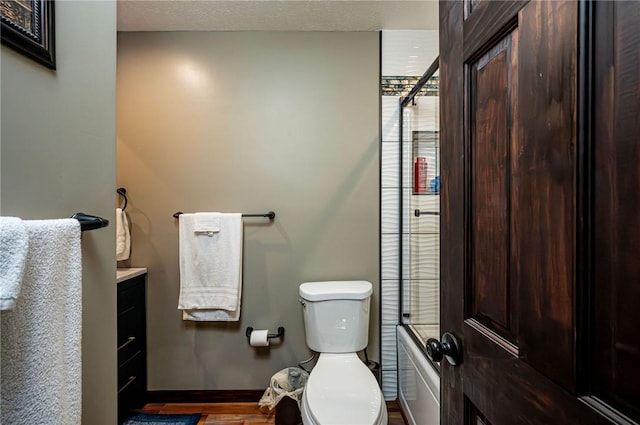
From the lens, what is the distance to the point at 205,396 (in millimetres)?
1954

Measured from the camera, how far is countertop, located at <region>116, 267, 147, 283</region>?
169 cm

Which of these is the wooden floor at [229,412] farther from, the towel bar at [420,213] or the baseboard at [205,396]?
the towel bar at [420,213]

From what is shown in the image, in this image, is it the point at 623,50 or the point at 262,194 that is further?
the point at 262,194

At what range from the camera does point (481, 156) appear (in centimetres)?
63

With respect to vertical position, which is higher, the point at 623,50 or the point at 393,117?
the point at 393,117

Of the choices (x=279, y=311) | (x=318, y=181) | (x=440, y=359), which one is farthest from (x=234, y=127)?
(x=440, y=359)

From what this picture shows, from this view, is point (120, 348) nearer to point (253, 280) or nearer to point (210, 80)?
point (253, 280)

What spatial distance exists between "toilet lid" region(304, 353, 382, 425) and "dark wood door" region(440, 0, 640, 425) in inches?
25.1

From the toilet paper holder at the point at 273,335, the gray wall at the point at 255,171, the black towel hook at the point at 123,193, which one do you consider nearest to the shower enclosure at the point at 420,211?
the gray wall at the point at 255,171

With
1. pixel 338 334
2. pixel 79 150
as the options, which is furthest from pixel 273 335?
pixel 79 150

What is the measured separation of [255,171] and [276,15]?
2.90 ft

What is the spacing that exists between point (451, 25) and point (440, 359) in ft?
2.60

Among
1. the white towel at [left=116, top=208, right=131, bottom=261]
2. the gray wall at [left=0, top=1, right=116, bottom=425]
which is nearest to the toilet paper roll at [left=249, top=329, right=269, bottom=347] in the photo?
the white towel at [left=116, top=208, right=131, bottom=261]

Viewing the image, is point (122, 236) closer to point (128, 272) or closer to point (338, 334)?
point (128, 272)
